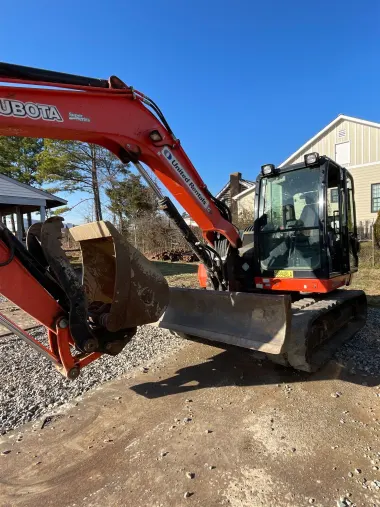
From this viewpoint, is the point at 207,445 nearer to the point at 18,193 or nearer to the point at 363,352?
the point at 363,352

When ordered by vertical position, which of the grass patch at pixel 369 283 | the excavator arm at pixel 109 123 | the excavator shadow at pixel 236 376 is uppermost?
the excavator arm at pixel 109 123

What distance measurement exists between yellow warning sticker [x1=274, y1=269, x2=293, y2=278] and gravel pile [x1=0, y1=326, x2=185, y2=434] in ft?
5.94

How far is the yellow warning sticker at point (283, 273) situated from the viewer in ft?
14.9

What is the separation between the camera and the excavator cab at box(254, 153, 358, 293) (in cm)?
439

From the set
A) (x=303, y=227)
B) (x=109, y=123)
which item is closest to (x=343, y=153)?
(x=303, y=227)

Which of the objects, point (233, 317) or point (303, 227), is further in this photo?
point (303, 227)

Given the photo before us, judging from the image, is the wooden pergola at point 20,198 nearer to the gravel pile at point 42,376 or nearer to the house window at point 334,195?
the gravel pile at point 42,376

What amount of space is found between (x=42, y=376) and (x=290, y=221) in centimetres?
368

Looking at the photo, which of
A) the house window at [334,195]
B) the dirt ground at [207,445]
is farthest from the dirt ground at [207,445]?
the house window at [334,195]

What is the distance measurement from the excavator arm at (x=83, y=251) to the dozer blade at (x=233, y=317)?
4.02 ft

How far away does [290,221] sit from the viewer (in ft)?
15.4

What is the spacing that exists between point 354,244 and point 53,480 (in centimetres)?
520

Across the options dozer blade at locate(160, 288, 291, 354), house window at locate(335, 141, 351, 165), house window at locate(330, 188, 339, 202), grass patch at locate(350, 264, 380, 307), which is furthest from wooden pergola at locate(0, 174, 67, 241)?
house window at locate(335, 141, 351, 165)

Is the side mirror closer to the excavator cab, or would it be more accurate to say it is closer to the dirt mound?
the excavator cab
